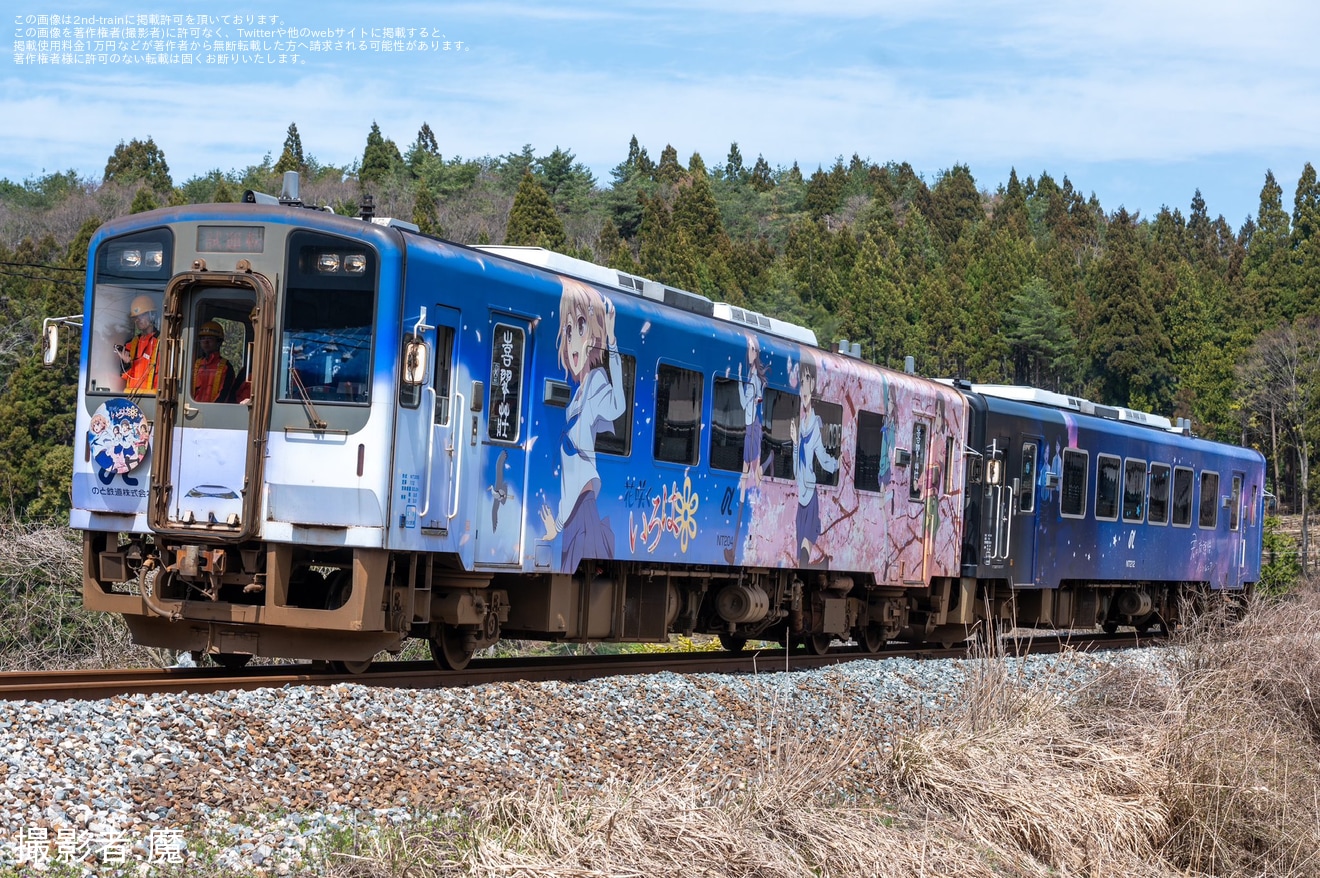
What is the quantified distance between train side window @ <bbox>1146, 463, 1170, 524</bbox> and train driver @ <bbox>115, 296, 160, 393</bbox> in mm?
15458

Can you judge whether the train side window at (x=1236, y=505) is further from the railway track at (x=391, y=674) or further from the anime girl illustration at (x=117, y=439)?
the anime girl illustration at (x=117, y=439)

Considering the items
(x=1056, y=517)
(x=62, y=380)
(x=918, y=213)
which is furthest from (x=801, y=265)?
(x=1056, y=517)

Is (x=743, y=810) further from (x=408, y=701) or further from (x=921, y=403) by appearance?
(x=921, y=403)

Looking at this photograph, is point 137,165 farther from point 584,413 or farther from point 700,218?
point 584,413

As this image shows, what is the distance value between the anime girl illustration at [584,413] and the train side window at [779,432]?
8.08ft

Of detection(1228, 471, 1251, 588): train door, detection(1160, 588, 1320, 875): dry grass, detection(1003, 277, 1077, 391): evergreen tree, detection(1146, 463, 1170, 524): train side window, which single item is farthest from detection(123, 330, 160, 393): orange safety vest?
detection(1003, 277, 1077, 391): evergreen tree

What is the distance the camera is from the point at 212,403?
1004 cm

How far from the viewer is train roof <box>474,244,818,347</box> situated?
39.2 feet

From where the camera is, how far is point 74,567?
16984 mm

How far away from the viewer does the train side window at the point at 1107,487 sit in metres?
20.5

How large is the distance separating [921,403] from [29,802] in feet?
41.1

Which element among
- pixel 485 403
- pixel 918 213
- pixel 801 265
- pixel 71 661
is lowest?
pixel 71 661

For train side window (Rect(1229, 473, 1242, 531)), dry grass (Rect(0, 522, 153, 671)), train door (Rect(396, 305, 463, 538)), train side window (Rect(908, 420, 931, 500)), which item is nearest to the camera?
train door (Rect(396, 305, 463, 538))

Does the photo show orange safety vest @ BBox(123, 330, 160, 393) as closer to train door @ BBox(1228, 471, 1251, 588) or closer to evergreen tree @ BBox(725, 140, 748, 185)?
train door @ BBox(1228, 471, 1251, 588)
